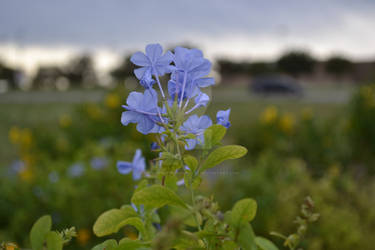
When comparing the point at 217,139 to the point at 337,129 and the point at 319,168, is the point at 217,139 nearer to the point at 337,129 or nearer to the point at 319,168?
the point at 319,168

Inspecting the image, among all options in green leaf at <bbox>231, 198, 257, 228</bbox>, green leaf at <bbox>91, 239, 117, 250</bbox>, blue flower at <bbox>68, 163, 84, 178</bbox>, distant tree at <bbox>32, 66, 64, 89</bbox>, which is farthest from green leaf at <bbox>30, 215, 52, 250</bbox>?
distant tree at <bbox>32, 66, 64, 89</bbox>

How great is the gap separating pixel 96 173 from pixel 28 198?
1.73ft

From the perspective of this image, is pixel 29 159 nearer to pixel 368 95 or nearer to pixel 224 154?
pixel 368 95

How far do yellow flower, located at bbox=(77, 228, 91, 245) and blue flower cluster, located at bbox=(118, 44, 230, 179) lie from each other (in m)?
2.03

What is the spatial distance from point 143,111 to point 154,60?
10cm

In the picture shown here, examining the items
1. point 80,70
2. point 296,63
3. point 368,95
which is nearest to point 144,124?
point 368,95

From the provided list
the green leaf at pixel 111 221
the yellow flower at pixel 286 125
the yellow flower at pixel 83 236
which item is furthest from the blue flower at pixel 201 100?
the yellow flower at pixel 286 125

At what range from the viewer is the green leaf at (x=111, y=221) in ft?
2.11

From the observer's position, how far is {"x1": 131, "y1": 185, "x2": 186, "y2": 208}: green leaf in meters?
0.53

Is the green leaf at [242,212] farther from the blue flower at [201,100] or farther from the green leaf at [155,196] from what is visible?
the blue flower at [201,100]

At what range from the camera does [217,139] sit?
61 centimetres

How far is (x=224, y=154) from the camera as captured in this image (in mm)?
596

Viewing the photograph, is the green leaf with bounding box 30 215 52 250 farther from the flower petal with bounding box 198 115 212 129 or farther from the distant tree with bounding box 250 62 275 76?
the distant tree with bounding box 250 62 275 76

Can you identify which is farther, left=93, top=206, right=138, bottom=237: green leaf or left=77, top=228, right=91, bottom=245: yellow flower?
left=77, top=228, right=91, bottom=245: yellow flower
